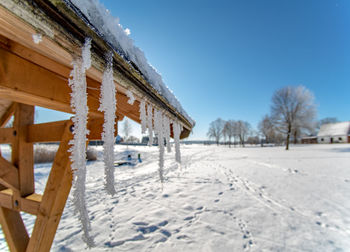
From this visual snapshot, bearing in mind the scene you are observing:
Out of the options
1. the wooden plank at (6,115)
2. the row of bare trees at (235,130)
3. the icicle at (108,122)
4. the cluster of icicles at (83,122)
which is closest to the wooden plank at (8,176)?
the wooden plank at (6,115)

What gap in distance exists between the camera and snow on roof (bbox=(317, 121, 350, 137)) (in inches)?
1431

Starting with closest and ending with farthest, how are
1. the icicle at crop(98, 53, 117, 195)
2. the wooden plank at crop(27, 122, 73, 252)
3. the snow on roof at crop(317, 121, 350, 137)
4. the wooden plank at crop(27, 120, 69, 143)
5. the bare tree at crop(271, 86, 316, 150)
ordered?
1. the icicle at crop(98, 53, 117, 195)
2. the wooden plank at crop(27, 122, 73, 252)
3. the wooden plank at crop(27, 120, 69, 143)
4. the bare tree at crop(271, 86, 316, 150)
5. the snow on roof at crop(317, 121, 350, 137)

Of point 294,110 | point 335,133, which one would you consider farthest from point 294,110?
point 335,133

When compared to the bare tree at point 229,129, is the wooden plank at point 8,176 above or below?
below

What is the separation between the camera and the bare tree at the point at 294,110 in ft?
68.4

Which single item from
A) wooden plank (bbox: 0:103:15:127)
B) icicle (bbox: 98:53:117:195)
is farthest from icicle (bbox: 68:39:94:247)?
wooden plank (bbox: 0:103:15:127)

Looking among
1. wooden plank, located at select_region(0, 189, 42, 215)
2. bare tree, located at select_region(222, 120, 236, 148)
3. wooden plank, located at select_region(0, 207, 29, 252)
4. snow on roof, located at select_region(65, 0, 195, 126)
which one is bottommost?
wooden plank, located at select_region(0, 207, 29, 252)

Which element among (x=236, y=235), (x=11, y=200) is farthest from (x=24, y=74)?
(x=236, y=235)

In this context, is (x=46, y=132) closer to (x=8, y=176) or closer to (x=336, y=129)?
(x=8, y=176)

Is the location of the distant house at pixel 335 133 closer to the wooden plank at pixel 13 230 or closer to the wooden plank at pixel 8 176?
the wooden plank at pixel 13 230

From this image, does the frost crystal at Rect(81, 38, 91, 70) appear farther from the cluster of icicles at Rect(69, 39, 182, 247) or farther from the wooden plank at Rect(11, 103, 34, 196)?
the wooden plank at Rect(11, 103, 34, 196)

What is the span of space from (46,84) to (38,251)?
1.37 metres

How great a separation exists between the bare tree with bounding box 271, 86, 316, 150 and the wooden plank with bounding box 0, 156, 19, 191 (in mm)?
25873

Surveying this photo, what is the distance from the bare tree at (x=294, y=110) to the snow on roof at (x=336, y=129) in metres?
25.7
